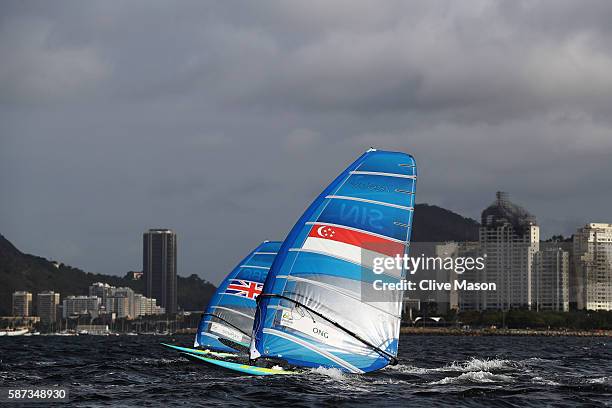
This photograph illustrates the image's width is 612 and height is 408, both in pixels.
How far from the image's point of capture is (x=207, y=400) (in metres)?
28.3

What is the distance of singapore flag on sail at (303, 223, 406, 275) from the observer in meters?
32.5

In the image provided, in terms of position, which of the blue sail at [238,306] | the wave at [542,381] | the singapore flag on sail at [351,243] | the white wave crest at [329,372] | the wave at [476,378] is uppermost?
the singapore flag on sail at [351,243]

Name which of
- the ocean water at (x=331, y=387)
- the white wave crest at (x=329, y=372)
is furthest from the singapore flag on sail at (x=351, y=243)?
the ocean water at (x=331, y=387)

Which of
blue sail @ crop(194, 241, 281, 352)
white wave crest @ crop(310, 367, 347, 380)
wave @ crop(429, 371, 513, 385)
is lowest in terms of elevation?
wave @ crop(429, 371, 513, 385)

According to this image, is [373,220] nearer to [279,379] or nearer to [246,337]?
[279,379]

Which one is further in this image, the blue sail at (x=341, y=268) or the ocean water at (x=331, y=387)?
the blue sail at (x=341, y=268)

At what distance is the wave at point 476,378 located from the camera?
34.4 meters

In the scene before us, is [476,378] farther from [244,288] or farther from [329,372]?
[244,288]

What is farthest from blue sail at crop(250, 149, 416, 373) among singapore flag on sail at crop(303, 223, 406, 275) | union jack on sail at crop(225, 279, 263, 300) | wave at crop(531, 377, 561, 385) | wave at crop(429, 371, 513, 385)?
union jack on sail at crop(225, 279, 263, 300)

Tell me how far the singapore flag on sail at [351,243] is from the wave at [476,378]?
467 centimetres

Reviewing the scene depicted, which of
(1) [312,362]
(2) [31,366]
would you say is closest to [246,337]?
(2) [31,366]

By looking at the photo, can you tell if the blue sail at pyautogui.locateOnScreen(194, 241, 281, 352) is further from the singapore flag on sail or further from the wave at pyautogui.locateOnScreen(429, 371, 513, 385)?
the singapore flag on sail

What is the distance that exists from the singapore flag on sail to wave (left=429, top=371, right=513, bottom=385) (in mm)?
4667

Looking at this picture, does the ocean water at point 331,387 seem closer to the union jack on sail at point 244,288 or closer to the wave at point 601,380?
the wave at point 601,380
